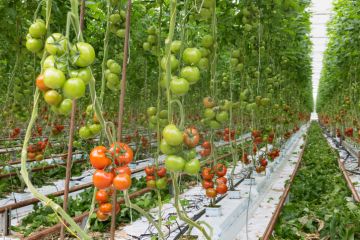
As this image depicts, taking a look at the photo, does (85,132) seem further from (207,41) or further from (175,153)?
(207,41)

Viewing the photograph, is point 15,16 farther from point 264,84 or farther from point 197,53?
point 264,84

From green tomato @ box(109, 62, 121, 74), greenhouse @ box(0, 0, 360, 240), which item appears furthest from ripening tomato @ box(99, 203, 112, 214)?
green tomato @ box(109, 62, 121, 74)

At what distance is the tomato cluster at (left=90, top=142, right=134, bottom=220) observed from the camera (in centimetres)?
129

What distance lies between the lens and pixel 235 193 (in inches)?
221

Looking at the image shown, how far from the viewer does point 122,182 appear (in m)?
1.29

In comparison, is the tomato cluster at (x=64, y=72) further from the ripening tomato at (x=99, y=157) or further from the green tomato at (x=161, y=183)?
the green tomato at (x=161, y=183)

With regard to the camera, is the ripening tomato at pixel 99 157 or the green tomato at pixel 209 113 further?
the green tomato at pixel 209 113

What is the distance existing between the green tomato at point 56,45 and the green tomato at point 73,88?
9 centimetres

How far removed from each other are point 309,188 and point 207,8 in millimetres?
5137

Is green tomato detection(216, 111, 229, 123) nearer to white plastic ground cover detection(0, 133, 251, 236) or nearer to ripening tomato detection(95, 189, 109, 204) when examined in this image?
ripening tomato detection(95, 189, 109, 204)

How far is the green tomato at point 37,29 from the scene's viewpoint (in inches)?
45.6

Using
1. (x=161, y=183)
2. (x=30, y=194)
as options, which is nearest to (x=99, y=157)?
(x=161, y=183)

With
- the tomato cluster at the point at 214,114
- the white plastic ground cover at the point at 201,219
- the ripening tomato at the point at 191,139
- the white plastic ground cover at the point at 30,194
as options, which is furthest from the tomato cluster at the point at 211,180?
the ripening tomato at the point at 191,139

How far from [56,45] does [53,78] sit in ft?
0.34
